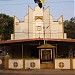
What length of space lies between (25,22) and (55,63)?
68.2 ft

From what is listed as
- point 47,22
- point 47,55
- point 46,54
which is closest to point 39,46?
point 46,54

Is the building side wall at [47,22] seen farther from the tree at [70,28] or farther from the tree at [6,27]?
the tree at [6,27]

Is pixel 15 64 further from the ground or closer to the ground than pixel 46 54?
closer to the ground

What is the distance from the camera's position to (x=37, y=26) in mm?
50188

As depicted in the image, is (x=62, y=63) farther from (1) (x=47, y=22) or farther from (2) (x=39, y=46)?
(1) (x=47, y=22)

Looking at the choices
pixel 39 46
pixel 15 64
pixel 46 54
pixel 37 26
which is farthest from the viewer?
pixel 37 26

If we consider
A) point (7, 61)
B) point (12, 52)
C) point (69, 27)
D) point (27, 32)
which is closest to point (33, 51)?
point (12, 52)

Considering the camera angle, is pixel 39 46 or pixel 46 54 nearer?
pixel 46 54

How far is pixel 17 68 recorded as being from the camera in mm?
31562

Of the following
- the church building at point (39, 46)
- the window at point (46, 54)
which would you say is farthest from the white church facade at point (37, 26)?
the window at point (46, 54)

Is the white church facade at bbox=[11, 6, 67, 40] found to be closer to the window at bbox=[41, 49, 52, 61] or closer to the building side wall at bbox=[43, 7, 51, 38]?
the building side wall at bbox=[43, 7, 51, 38]

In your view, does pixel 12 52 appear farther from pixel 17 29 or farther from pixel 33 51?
pixel 17 29

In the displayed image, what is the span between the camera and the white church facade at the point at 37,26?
162 feet

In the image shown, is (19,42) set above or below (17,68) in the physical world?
above
